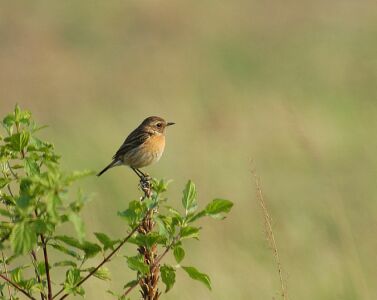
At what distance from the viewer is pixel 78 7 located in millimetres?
24562

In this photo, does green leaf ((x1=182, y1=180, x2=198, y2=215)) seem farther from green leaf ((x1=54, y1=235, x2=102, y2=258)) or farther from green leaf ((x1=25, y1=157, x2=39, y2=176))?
green leaf ((x1=25, y1=157, x2=39, y2=176))

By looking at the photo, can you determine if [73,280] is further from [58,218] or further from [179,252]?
[58,218]

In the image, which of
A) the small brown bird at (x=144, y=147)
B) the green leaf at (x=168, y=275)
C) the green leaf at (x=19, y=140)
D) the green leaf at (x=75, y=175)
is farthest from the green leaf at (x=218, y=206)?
the small brown bird at (x=144, y=147)

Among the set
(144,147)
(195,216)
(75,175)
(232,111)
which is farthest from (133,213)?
(232,111)

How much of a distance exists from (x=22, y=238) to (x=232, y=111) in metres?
10.6

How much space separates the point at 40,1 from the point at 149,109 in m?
11.7

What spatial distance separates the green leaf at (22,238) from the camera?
3.06 meters

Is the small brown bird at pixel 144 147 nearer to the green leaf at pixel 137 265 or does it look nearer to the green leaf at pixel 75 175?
the green leaf at pixel 137 265

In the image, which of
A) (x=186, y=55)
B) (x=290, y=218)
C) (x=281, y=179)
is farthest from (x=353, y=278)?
(x=186, y=55)

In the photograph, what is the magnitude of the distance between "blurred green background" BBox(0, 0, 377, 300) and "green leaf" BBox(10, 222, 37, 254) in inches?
17.4

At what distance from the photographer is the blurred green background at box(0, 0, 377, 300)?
8031 mm

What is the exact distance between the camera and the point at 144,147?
7676 mm

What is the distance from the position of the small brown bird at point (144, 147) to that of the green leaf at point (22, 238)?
4.51m

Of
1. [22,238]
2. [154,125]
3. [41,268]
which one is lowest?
[154,125]
